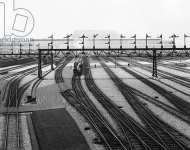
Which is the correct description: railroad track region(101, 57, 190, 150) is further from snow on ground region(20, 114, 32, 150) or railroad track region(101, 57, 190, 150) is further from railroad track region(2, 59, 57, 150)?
railroad track region(2, 59, 57, 150)

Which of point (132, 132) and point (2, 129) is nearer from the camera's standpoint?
point (132, 132)

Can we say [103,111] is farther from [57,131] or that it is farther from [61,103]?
[57,131]

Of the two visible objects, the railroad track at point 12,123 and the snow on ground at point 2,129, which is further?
the snow on ground at point 2,129

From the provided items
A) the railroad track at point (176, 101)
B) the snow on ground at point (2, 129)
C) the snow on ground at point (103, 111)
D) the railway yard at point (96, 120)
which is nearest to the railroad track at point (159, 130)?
the railway yard at point (96, 120)

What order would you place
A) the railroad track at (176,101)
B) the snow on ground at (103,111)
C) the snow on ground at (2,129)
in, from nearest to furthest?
the snow on ground at (2,129), the snow on ground at (103,111), the railroad track at (176,101)

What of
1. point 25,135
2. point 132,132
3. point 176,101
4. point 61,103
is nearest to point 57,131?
point 25,135

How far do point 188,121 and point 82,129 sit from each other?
8.99 metres

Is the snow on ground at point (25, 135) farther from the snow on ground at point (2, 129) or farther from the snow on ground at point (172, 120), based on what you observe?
the snow on ground at point (172, 120)

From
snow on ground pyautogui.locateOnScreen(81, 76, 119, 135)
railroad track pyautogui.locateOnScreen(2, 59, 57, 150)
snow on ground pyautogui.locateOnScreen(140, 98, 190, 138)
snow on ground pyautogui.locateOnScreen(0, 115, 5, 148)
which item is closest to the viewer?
railroad track pyautogui.locateOnScreen(2, 59, 57, 150)

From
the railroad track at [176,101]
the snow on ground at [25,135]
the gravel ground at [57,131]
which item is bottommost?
the snow on ground at [25,135]

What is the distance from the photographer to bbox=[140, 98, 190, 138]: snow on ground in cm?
2002

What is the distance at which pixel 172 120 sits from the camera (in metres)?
22.7

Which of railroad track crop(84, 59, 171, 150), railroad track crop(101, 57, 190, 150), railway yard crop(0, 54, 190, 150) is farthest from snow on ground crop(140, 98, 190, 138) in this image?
railroad track crop(84, 59, 171, 150)

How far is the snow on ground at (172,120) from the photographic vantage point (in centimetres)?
2002
